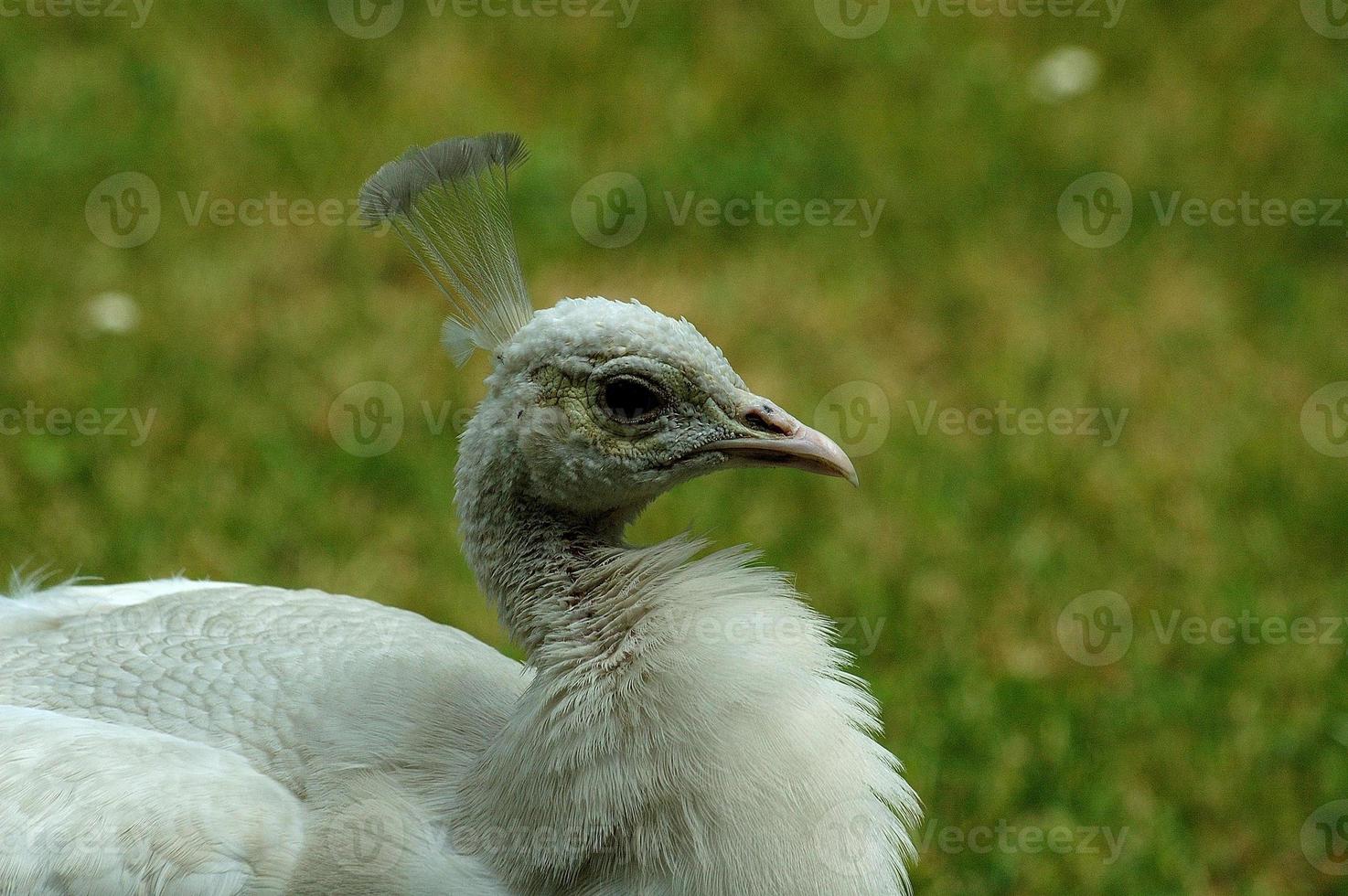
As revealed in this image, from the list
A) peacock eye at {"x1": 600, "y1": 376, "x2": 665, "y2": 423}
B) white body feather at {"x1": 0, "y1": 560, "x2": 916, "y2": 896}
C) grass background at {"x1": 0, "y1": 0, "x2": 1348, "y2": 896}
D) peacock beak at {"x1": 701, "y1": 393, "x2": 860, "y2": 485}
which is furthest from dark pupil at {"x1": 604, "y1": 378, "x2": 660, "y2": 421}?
grass background at {"x1": 0, "y1": 0, "x2": 1348, "y2": 896}

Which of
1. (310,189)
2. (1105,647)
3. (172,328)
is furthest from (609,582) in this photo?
(310,189)

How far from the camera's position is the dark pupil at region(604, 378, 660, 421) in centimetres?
301

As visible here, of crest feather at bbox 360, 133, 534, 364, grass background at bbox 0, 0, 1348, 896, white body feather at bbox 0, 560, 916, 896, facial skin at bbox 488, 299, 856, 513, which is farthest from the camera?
grass background at bbox 0, 0, 1348, 896

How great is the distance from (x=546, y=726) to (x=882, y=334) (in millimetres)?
4190

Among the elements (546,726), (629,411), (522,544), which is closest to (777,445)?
(629,411)

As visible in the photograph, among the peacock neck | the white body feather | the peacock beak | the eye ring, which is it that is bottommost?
the white body feather

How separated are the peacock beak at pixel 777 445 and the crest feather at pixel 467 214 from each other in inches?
21.7

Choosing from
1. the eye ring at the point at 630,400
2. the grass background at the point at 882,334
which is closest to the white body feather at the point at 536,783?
the eye ring at the point at 630,400

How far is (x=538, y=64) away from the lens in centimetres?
803

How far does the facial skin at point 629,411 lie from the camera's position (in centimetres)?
300

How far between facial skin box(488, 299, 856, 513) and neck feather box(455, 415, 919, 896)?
120 mm

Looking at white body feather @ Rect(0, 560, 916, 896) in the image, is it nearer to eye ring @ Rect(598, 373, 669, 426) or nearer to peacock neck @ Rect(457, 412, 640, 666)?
peacock neck @ Rect(457, 412, 640, 666)

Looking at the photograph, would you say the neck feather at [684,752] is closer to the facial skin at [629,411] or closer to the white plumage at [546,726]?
the white plumage at [546,726]

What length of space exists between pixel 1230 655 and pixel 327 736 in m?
3.31
